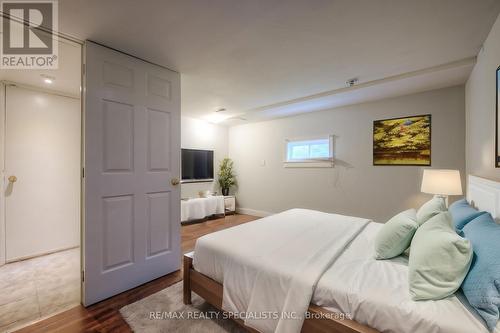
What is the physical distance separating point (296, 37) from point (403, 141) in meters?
2.58

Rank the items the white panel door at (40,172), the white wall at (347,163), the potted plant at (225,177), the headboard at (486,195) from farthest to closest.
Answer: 1. the potted plant at (225,177)
2. the white wall at (347,163)
3. the white panel door at (40,172)
4. the headboard at (486,195)

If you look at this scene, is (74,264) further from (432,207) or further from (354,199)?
(354,199)

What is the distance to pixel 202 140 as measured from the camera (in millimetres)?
5164

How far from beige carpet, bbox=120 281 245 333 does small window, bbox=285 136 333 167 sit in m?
3.19

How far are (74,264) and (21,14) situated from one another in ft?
8.68

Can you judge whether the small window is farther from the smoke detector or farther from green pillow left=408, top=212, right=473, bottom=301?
green pillow left=408, top=212, right=473, bottom=301

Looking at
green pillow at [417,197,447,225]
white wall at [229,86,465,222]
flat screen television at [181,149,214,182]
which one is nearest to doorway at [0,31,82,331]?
flat screen television at [181,149,214,182]

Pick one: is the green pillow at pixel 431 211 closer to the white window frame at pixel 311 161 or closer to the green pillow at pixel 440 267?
the green pillow at pixel 440 267

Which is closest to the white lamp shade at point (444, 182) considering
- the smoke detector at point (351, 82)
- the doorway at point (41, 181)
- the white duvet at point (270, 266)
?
the white duvet at point (270, 266)

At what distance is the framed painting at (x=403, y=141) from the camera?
3.14 m

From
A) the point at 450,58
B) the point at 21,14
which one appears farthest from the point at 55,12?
the point at 450,58

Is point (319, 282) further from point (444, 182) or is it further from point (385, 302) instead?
point (444, 182)

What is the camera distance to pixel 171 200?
2.46 meters

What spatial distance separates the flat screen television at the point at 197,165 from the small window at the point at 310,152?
1916 millimetres
